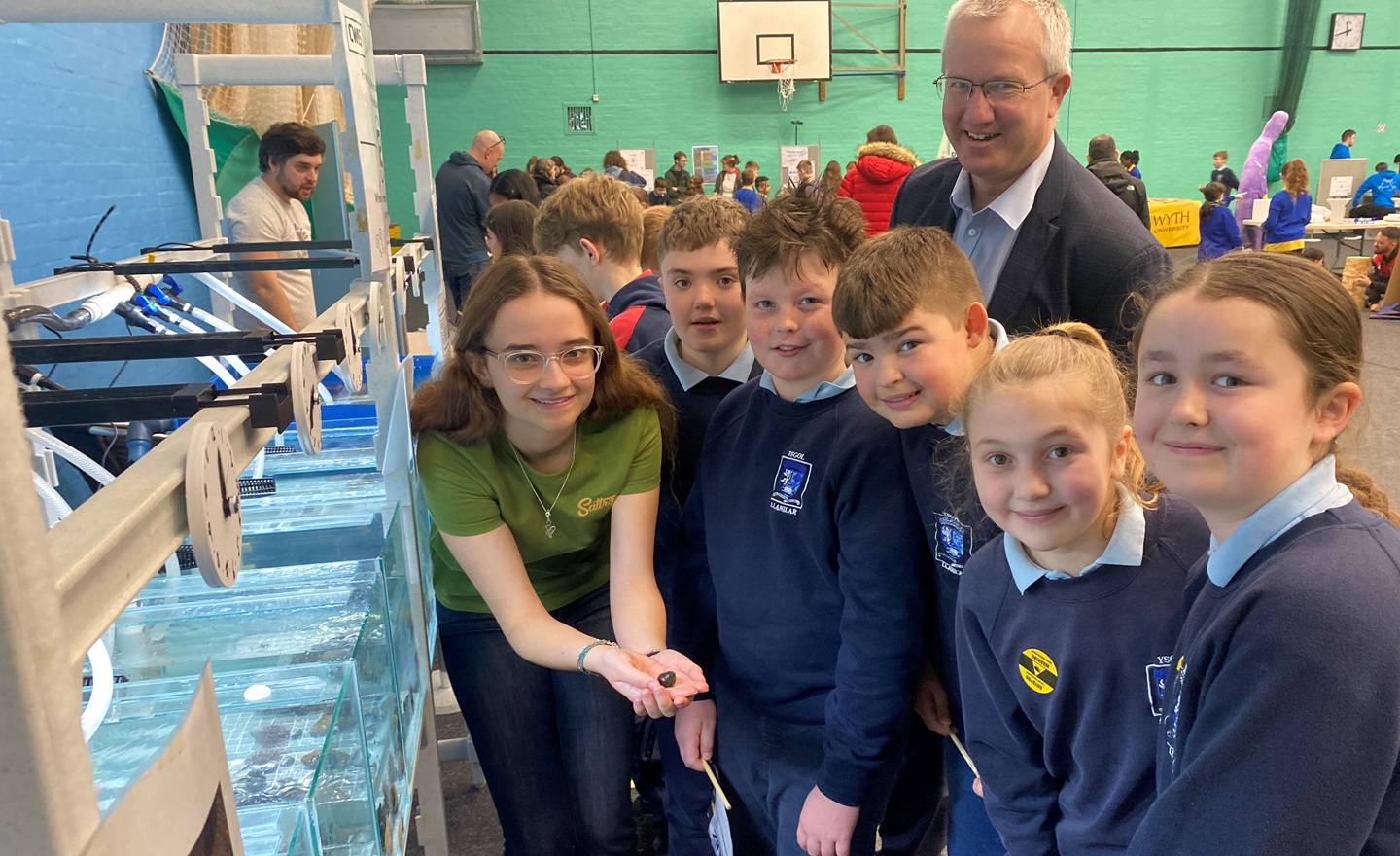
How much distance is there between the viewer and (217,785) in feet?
2.05

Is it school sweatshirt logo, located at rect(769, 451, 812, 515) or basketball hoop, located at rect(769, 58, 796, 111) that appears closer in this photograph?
school sweatshirt logo, located at rect(769, 451, 812, 515)

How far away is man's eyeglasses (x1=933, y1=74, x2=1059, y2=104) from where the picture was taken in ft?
5.67

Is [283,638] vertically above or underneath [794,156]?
underneath

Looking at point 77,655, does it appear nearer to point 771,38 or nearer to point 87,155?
point 87,155

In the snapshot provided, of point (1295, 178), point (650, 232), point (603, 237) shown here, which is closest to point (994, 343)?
point (603, 237)

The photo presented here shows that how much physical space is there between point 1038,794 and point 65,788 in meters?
1.13

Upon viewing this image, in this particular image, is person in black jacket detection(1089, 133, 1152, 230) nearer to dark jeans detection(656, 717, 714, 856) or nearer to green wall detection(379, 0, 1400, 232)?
dark jeans detection(656, 717, 714, 856)

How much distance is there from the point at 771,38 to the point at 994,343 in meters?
12.3

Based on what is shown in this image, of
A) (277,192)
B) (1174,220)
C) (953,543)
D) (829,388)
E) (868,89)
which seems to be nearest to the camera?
(953,543)

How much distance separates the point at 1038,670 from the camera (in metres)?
1.19

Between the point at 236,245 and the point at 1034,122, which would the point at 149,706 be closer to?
the point at 236,245

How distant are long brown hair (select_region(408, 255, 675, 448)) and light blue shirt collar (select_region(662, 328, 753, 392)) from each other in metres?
0.18

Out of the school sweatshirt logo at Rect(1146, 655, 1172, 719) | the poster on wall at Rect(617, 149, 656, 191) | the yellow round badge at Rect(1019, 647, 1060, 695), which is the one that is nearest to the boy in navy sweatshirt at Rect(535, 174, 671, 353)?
the yellow round badge at Rect(1019, 647, 1060, 695)

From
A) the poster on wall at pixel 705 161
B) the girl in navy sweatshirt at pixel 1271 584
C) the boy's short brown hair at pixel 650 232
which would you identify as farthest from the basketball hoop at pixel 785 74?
the girl in navy sweatshirt at pixel 1271 584
